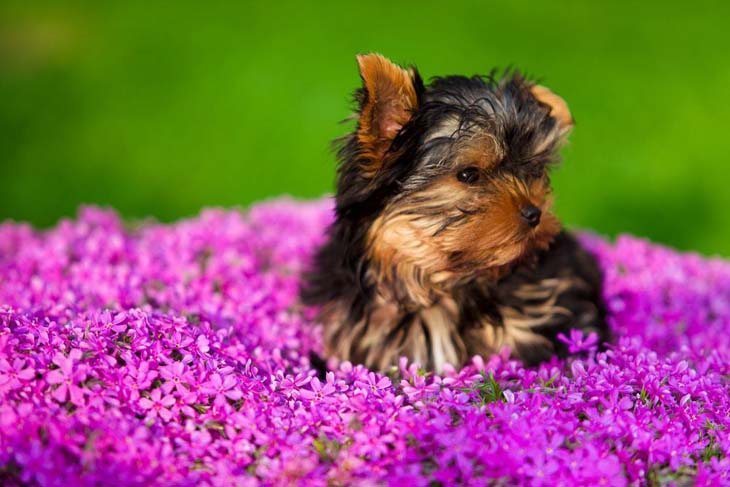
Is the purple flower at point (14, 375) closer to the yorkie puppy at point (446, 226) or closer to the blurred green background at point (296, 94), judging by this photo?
the yorkie puppy at point (446, 226)

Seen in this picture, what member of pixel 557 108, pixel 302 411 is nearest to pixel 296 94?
pixel 557 108

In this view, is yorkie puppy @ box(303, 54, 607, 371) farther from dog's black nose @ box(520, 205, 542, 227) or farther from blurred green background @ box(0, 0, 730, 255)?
blurred green background @ box(0, 0, 730, 255)

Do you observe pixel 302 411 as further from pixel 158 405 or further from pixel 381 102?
pixel 381 102

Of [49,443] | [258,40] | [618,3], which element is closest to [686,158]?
[618,3]

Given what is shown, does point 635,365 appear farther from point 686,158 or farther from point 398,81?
point 686,158

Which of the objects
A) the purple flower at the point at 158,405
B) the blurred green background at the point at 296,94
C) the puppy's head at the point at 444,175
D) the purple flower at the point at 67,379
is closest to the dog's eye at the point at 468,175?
the puppy's head at the point at 444,175

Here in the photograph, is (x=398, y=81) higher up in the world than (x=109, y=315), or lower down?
higher up

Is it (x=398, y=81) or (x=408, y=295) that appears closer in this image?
(x=398, y=81)
